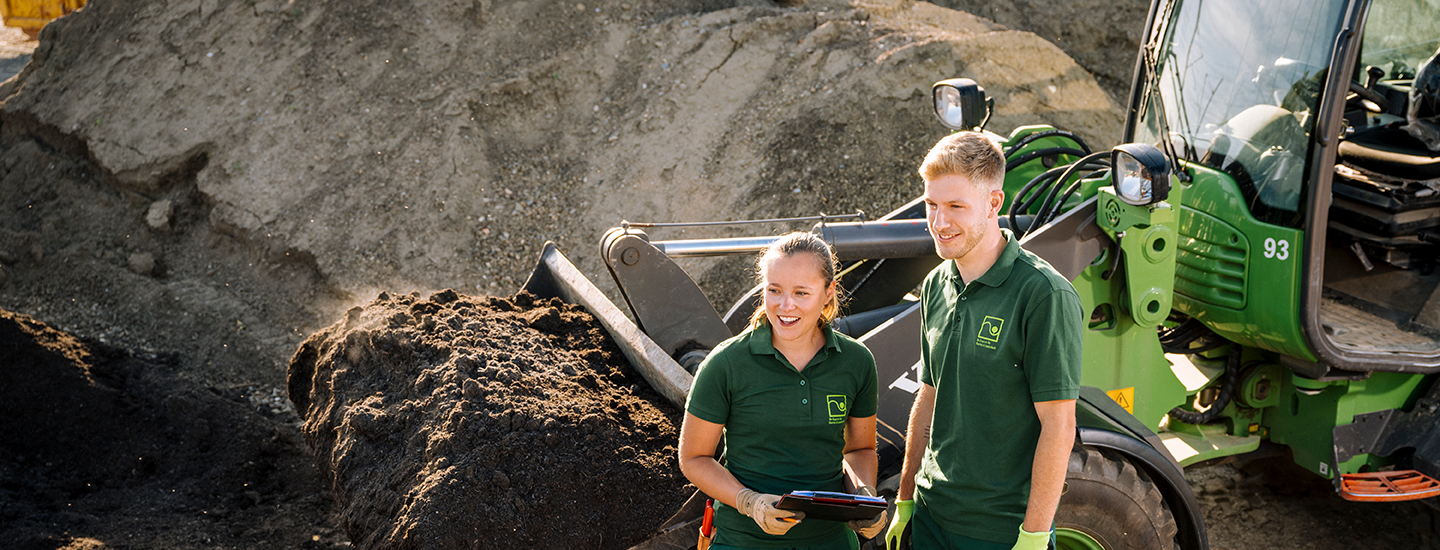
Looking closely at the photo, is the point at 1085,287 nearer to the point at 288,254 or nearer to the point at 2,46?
the point at 288,254

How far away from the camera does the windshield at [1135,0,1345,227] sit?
150 inches

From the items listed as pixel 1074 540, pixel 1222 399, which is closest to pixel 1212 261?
pixel 1222 399

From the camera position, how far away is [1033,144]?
5047mm

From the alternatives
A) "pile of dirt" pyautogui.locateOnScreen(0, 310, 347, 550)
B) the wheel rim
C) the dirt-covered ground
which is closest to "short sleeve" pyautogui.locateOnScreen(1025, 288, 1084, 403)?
the wheel rim

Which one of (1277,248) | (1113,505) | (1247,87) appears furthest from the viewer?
(1247,87)

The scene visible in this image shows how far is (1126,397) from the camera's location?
3.84 meters

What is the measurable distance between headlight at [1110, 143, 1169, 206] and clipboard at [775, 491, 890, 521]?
1.56 meters

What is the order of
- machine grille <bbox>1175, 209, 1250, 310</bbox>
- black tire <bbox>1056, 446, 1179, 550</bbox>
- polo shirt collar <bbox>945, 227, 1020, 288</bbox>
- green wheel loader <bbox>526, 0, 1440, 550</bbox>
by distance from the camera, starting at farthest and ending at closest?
machine grille <bbox>1175, 209, 1250, 310</bbox>, green wheel loader <bbox>526, 0, 1440, 550</bbox>, black tire <bbox>1056, 446, 1179, 550</bbox>, polo shirt collar <bbox>945, 227, 1020, 288</bbox>

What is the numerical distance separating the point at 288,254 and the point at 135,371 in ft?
5.48

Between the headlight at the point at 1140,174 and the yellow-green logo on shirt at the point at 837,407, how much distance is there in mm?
1360

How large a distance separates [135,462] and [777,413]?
14.7ft

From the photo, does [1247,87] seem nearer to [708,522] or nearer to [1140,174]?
[1140,174]

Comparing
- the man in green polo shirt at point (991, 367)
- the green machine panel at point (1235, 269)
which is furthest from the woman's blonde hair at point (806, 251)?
the green machine panel at point (1235, 269)

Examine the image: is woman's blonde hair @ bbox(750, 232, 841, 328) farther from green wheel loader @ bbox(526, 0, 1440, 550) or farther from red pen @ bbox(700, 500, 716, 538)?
green wheel loader @ bbox(526, 0, 1440, 550)
